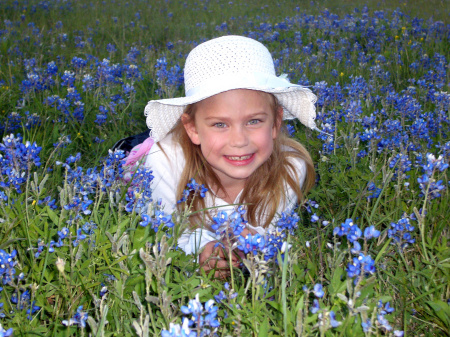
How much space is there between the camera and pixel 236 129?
9.76ft

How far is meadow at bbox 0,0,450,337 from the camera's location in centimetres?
183

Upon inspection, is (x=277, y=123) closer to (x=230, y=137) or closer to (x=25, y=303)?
(x=230, y=137)

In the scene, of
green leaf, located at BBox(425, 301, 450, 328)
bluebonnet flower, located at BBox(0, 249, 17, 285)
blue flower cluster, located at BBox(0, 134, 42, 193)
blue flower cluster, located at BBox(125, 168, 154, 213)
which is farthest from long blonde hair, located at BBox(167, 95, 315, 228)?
bluebonnet flower, located at BBox(0, 249, 17, 285)

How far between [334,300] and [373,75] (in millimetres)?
4163

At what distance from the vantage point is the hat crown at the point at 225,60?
3.04 m

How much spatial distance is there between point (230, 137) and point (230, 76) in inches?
13.9

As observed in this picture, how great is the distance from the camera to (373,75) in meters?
5.56

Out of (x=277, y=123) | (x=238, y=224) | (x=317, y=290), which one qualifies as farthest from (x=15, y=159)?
(x=277, y=123)

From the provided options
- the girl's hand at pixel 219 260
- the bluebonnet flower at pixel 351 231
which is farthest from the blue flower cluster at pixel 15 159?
the bluebonnet flower at pixel 351 231

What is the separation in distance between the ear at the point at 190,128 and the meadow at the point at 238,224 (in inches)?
20.3

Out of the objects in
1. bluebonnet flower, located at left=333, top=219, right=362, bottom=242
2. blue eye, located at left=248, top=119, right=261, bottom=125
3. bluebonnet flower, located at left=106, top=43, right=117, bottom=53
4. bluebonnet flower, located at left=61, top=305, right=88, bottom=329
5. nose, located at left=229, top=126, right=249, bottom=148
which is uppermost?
bluebonnet flower, located at left=106, top=43, right=117, bottom=53

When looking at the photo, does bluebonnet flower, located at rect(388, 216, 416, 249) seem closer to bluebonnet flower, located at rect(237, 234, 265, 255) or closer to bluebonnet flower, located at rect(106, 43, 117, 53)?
bluebonnet flower, located at rect(237, 234, 265, 255)

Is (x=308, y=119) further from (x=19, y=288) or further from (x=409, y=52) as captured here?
(x=409, y=52)

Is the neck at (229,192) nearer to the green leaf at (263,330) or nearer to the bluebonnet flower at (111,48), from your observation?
the green leaf at (263,330)
